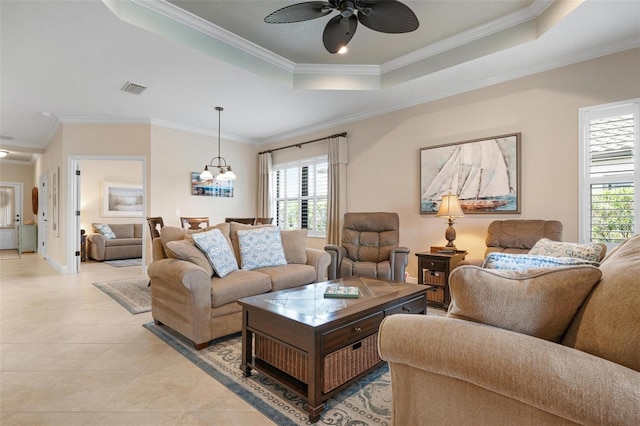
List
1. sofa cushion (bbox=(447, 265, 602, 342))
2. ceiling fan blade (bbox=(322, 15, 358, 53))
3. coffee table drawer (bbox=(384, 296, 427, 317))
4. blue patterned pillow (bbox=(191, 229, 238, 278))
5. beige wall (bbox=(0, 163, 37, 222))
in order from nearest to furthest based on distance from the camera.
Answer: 1. sofa cushion (bbox=(447, 265, 602, 342))
2. coffee table drawer (bbox=(384, 296, 427, 317))
3. ceiling fan blade (bbox=(322, 15, 358, 53))
4. blue patterned pillow (bbox=(191, 229, 238, 278))
5. beige wall (bbox=(0, 163, 37, 222))

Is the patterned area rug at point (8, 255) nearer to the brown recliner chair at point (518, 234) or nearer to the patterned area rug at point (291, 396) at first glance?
the patterned area rug at point (291, 396)

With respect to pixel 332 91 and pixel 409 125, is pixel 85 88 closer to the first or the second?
pixel 332 91

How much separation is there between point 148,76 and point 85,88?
3.56ft

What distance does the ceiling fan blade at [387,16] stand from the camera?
2168mm

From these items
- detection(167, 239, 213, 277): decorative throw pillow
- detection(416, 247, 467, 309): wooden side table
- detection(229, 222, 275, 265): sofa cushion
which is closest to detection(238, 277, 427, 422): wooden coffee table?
detection(167, 239, 213, 277): decorative throw pillow

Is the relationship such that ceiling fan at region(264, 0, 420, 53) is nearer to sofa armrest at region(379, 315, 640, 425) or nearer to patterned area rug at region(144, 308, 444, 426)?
sofa armrest at region(379, 315, 640, 425)

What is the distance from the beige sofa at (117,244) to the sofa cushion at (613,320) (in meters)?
8.19

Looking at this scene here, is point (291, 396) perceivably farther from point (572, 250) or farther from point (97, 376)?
point (572, 250)

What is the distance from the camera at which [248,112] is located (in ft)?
16.8

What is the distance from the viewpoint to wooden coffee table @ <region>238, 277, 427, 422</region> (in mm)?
1660

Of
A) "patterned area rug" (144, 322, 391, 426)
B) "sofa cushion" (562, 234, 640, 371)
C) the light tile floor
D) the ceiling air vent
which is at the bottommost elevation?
"patterned area rug" (144, 322, 391, 426)

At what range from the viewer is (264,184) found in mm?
6734

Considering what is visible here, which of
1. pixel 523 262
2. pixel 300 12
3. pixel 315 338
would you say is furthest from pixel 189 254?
pixel 523 262

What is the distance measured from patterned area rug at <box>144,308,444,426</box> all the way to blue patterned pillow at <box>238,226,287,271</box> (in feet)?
3.11
